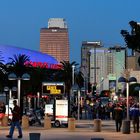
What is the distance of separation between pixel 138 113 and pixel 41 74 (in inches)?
3382

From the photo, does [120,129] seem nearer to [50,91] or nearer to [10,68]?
[50,91]

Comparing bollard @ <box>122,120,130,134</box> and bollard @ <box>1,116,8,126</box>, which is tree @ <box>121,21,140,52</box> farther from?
bollard @ <box>1,116,8,126</box>

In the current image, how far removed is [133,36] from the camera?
98.5 ft

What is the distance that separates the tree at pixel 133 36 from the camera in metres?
29.8

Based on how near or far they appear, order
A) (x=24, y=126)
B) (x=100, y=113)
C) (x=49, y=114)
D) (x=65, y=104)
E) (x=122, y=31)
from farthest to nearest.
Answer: (x=100, y=113) < (x=49, y=114) < (x=65, y=104) < (x=24, y=126) < (x=122, y=31)

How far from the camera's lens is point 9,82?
8912 cm

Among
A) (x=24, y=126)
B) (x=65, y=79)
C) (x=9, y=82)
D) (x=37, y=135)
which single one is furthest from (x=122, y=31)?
(x=65, y=79)

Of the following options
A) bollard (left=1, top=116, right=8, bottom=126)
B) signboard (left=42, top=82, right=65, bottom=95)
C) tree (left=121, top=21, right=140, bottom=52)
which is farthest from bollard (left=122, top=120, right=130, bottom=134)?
signboard (left=42, top=82, right=65, bottom=95)

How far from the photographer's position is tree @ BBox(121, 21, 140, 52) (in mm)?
29836

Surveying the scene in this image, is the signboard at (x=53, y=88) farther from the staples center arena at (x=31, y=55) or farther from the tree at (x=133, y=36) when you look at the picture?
the staples center arena at (x=31, y=55)

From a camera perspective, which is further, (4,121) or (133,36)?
(4,121)

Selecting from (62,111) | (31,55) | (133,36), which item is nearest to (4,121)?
(62,111)

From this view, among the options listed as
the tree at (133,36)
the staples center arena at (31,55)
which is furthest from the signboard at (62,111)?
the staples center arena at (31,55)

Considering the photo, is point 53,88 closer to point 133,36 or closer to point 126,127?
point 126,127
